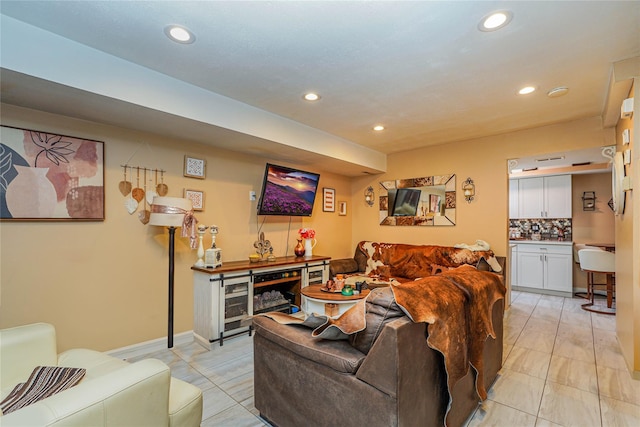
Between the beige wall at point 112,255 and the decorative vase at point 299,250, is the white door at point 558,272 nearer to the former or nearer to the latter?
the decorative vase at point 299,250

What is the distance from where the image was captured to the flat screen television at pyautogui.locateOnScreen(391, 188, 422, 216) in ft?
15.6

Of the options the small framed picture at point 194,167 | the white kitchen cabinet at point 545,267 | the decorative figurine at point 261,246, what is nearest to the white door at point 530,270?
the white kitchen cabinet at point 545,267

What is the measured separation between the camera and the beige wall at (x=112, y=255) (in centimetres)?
235

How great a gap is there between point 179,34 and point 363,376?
227 cm

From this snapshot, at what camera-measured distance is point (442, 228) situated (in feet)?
14.8

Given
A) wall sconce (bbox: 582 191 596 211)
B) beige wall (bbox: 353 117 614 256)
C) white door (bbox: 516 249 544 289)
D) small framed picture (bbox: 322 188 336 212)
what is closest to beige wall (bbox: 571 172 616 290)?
wall sconce (bbox: 582 191 596 211)

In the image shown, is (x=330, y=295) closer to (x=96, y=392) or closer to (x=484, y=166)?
(x=96, y=392)

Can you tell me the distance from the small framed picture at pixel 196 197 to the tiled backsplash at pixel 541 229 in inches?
235

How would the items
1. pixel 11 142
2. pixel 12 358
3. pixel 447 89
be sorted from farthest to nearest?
pixel 447 89 < pixel 11 142 < pixel 12 358

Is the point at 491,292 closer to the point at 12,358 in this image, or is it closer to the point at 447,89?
the point at 447,89

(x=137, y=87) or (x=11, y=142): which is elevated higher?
(x=137, y=87)

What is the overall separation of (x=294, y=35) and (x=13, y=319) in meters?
3.03

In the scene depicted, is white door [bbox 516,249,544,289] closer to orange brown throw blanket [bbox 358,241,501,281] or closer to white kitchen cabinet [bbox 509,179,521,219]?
white kitchen cabinet [bbox 509,179,521,219]

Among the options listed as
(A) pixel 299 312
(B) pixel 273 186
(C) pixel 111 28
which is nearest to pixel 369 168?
(B) pixel 273 186
